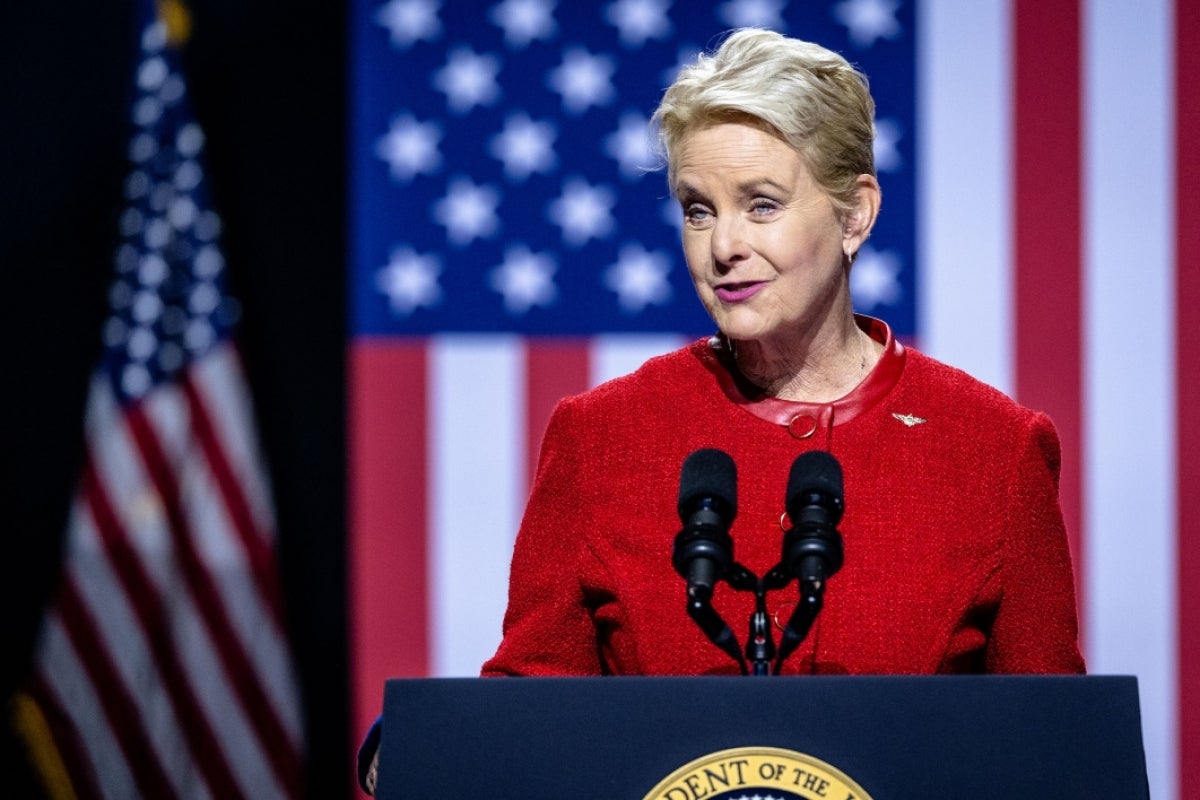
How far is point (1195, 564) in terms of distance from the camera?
3201mm

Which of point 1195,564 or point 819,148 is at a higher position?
point 819,148

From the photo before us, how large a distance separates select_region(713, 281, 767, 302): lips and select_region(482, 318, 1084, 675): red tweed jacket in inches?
6.0

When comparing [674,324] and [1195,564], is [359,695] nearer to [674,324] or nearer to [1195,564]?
[674,324]

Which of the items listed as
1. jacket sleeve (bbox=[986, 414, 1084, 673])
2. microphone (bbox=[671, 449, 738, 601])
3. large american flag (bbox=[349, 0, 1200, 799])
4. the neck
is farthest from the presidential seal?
large american flag (bbox=[349, 0, 1200, 799])

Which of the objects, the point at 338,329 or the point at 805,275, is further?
the point at 338,329

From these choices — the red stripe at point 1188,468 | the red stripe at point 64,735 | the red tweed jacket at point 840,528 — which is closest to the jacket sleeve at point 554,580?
the red tweed jacket at point 840,528

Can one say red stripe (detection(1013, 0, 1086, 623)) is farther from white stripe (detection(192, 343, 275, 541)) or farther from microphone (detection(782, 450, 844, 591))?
microphone (detection(782, 450, 844, 591))

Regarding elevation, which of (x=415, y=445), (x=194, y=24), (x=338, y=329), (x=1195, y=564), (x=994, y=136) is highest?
(x=194, y=24)

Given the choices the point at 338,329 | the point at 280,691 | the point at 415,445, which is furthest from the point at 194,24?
the point at 280,691

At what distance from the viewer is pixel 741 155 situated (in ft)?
4.75

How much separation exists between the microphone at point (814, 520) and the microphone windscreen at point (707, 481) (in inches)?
2.0

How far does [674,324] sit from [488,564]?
26.7 inches

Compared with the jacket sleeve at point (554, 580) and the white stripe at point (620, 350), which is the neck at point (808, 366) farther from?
the white stripe at point (620, 350)

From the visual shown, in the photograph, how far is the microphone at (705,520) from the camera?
3.65ft
